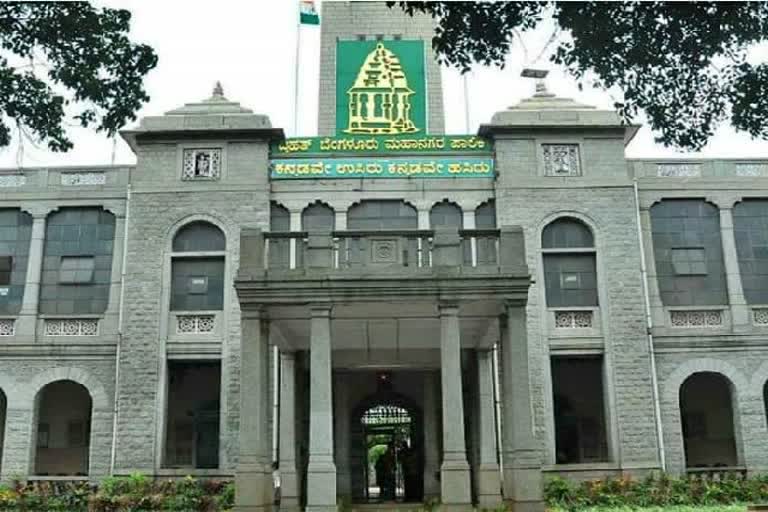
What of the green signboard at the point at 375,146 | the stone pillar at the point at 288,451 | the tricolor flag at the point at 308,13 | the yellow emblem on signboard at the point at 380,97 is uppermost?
the tricolor flag at the point at 308,13

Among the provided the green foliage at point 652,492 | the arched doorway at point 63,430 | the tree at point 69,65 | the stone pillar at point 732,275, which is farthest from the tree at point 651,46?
the arched doorway at point 63,430

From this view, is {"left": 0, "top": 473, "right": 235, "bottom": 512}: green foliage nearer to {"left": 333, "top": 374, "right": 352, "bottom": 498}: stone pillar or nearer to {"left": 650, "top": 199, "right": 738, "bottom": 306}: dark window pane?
{"left": 333, "top": 374, "right": 352, "bottom": 498}: stone pillar

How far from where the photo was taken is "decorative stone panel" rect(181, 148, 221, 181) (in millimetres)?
21719

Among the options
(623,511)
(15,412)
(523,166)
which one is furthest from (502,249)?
(15,412)

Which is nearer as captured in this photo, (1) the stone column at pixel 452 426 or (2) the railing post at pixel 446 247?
(1) the stone column at pixel 452 426

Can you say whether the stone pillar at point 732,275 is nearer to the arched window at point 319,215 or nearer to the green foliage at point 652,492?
the green foliage at point 652,492

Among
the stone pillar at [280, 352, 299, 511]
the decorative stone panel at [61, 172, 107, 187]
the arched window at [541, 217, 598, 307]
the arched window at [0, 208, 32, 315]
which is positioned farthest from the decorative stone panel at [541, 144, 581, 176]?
the arched window at [0, 208, 32, 315]

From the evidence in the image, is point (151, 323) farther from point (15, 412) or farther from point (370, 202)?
point (370, 202)

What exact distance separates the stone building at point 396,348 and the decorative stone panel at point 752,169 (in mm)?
33

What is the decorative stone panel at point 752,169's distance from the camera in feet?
73.6

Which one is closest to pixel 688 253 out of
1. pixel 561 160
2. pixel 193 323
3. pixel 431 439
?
pixel 561 160

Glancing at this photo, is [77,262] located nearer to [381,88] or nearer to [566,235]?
[381,88]

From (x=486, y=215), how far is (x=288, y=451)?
8.74m

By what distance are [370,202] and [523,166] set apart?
13.0 feet
